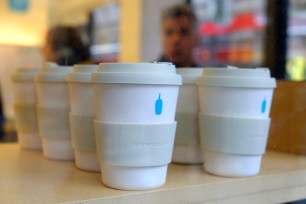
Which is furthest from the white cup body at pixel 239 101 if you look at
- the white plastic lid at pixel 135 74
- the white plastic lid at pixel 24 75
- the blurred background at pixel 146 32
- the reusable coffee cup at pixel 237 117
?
the white plastic lid at pixel 24 75

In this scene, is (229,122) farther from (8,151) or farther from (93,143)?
(8,151)

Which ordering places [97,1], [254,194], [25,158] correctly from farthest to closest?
[97,1]
[25,158]
[254,194]

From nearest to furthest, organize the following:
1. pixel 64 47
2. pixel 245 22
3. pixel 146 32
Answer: pixel 64 47 < pixel 146 32 < pixel 245 22

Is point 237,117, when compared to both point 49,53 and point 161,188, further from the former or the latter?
point 49,53

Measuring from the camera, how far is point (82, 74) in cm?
58

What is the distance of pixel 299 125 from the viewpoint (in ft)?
2.40

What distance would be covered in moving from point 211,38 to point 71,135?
1.66 metres

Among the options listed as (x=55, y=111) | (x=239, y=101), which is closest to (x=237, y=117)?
(x=239, y=101)

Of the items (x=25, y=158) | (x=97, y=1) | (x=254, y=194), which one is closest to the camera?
(x=254, y=194)

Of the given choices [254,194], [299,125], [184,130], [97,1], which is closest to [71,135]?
[184,130]

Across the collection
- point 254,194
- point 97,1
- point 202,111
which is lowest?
point 254,194

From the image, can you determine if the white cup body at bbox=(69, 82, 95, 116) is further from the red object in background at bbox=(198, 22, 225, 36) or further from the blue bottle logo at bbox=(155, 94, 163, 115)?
the red object in background at bbox=(198, 22, 225, 36)

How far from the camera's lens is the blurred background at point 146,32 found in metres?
1.08

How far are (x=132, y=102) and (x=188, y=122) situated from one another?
0.57ft
